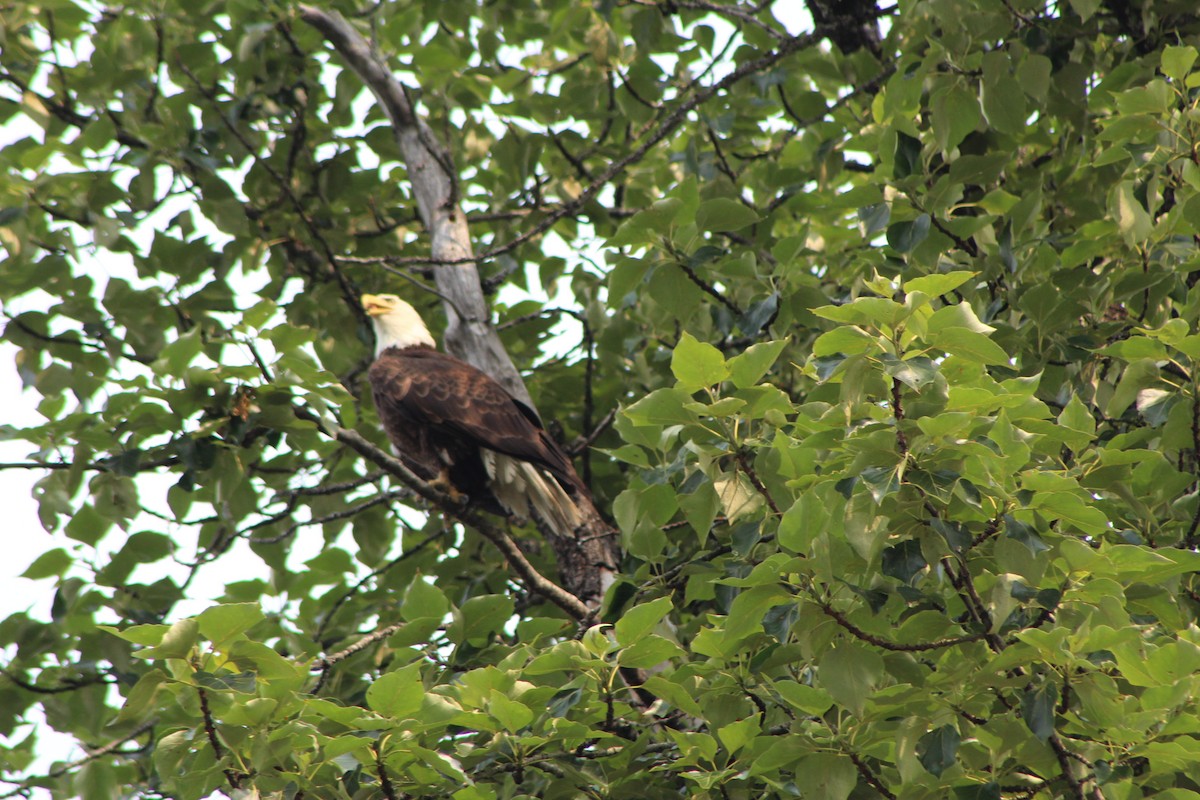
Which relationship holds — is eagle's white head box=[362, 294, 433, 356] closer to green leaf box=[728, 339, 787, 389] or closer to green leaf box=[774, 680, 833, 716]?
green leaf box=[728, 339, 787, 389]

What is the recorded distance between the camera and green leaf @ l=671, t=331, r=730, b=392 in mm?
2424

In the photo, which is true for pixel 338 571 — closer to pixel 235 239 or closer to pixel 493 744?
pixel 235 239

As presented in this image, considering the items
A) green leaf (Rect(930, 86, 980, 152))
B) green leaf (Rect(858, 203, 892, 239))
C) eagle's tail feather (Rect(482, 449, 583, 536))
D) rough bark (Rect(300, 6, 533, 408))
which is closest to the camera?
green leaf (Rect(858, 203, 892, 239))

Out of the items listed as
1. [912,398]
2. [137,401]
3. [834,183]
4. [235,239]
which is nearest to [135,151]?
[235,239]

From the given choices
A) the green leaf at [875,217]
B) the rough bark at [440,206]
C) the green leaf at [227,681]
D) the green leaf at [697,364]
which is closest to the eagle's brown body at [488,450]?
the rough bark at [440,206]

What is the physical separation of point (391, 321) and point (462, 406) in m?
1.14

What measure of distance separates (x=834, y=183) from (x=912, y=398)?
10.8ft

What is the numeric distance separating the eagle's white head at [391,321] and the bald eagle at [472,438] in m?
0.02

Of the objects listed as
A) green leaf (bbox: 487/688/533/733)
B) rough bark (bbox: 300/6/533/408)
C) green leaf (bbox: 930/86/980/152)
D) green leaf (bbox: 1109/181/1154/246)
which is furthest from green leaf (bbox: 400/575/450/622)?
green leaf (bbox: 1109/181/1154/246)

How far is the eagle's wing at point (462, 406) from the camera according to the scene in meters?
4.60

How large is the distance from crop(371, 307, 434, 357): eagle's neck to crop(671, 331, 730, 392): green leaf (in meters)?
3.45

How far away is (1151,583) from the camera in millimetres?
2398

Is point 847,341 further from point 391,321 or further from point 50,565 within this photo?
point 391,321

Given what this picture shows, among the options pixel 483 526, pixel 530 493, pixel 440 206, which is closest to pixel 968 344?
pixel 483 526
